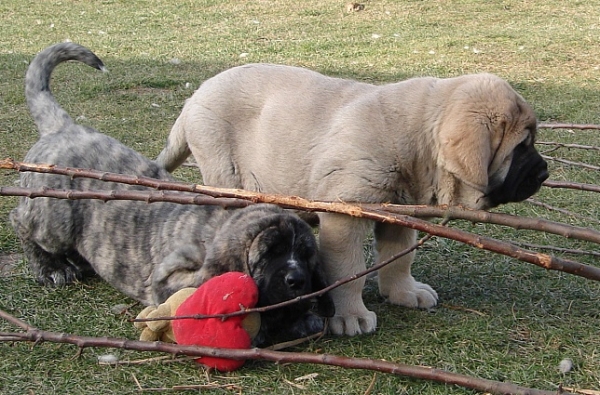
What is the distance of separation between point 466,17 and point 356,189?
10.3 metres

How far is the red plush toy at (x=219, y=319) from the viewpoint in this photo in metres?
3.27

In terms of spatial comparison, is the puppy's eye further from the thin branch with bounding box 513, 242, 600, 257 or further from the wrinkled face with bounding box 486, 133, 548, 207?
the thin branch with bounding box 513, 242, 600, 257

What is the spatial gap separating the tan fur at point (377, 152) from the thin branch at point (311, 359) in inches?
25.0

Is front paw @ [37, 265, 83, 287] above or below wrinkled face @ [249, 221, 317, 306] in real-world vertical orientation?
below

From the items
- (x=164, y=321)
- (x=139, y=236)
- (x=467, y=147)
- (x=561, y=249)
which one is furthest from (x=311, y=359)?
(x=561, y=249)

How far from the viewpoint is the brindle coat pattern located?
11.5ft

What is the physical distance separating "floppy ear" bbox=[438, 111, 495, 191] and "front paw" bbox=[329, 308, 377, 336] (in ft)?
2.59

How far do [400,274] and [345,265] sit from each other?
484 mm

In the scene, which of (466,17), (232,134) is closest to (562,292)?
(232,134)

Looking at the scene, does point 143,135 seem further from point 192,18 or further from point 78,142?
point 192,18

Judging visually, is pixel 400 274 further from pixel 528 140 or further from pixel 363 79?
pixel 363 79

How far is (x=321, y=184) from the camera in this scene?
3.91 meters

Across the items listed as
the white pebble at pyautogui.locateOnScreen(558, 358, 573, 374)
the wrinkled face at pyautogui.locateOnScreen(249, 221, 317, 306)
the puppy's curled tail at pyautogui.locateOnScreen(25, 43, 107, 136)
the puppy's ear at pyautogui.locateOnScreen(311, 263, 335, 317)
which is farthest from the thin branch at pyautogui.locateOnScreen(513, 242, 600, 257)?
Answer: the puppy's curled tail at pyautogui.locateOnScreen(25, 43, 107, 136)

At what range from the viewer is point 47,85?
4.86 metres
